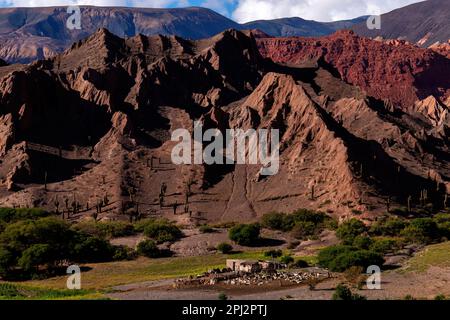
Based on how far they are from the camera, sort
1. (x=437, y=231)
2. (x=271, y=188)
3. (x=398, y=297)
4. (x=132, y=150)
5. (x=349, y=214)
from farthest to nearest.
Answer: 1. (x=132, y=150)
2. (x=271, y=188)
3. (x=349, y=214)
4. (x=437, y=231)
5. (x=398, y=297)

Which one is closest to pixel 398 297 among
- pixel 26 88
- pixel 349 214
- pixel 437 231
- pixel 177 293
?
pixel 177 293

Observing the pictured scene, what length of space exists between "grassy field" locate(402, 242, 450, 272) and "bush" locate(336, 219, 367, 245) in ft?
48.3

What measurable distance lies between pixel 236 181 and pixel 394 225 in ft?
165

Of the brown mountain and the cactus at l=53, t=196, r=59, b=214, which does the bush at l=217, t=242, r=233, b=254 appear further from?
the cactus at l=53, t=196, r=59, b=214

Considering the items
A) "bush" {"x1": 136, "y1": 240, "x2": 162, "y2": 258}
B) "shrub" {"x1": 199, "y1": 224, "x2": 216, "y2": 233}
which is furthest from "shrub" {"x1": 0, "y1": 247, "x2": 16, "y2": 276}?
"shrub" {"x1": 199, "y1": 224, "x2": 216, "y2": 233}

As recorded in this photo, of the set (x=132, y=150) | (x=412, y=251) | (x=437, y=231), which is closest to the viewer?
(x=412, y=251)

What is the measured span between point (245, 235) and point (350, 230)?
52.4 feet

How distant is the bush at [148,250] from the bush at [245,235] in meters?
12.9

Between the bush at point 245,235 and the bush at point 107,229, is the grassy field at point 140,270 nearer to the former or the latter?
the bush at point 245,235

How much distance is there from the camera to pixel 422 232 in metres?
107

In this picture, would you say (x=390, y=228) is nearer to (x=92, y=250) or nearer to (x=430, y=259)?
(x=430, y=259)

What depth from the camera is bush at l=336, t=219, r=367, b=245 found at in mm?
108375

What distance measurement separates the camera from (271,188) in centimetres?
15062
